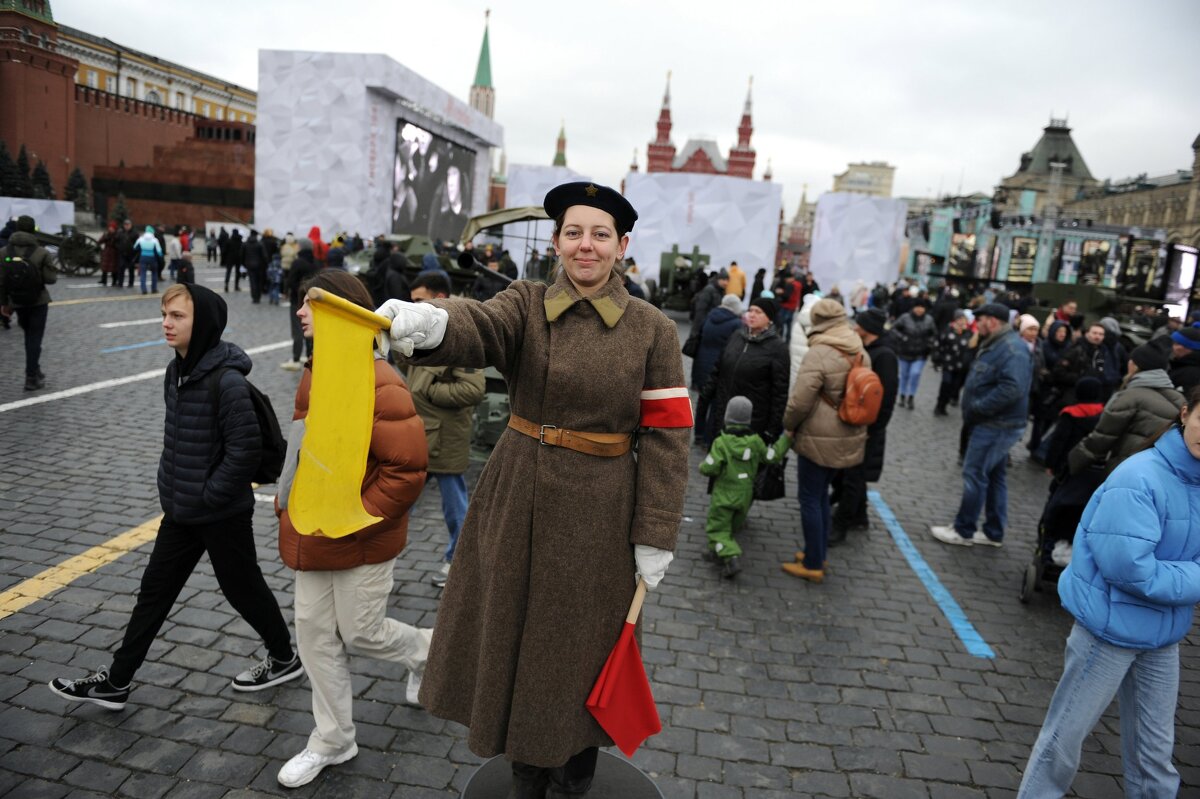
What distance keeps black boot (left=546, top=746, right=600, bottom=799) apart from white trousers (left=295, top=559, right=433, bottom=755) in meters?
0.75

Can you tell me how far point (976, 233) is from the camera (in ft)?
156

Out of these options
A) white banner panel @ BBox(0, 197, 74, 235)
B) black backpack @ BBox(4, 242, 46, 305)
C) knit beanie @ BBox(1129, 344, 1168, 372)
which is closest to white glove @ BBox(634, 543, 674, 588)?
knit beanie @ BBox(1129, 344, 1168, 372)

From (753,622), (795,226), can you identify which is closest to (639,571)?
(753,622)

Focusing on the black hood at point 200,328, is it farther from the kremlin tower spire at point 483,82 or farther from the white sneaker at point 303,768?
the kremlin tower spire at point 483,82

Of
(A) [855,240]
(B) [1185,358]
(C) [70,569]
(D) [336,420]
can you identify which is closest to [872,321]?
(B) [1185,358]

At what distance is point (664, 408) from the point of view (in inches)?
86.7

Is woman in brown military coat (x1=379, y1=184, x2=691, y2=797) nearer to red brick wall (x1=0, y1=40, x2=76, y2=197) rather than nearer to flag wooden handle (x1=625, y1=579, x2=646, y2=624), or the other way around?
flag wooden handle (x1=625, y1=579, x2=646, y2=624)

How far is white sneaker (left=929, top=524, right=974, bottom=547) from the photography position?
626 centimetres

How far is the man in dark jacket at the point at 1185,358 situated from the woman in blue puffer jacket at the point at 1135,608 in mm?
3587

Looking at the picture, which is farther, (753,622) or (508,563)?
(753,622)

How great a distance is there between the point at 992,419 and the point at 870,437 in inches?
35.9

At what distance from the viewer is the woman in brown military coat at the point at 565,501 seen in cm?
210

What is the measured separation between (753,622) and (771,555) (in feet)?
3.90

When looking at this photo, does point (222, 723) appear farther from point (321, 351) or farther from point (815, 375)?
point (815, 375)
